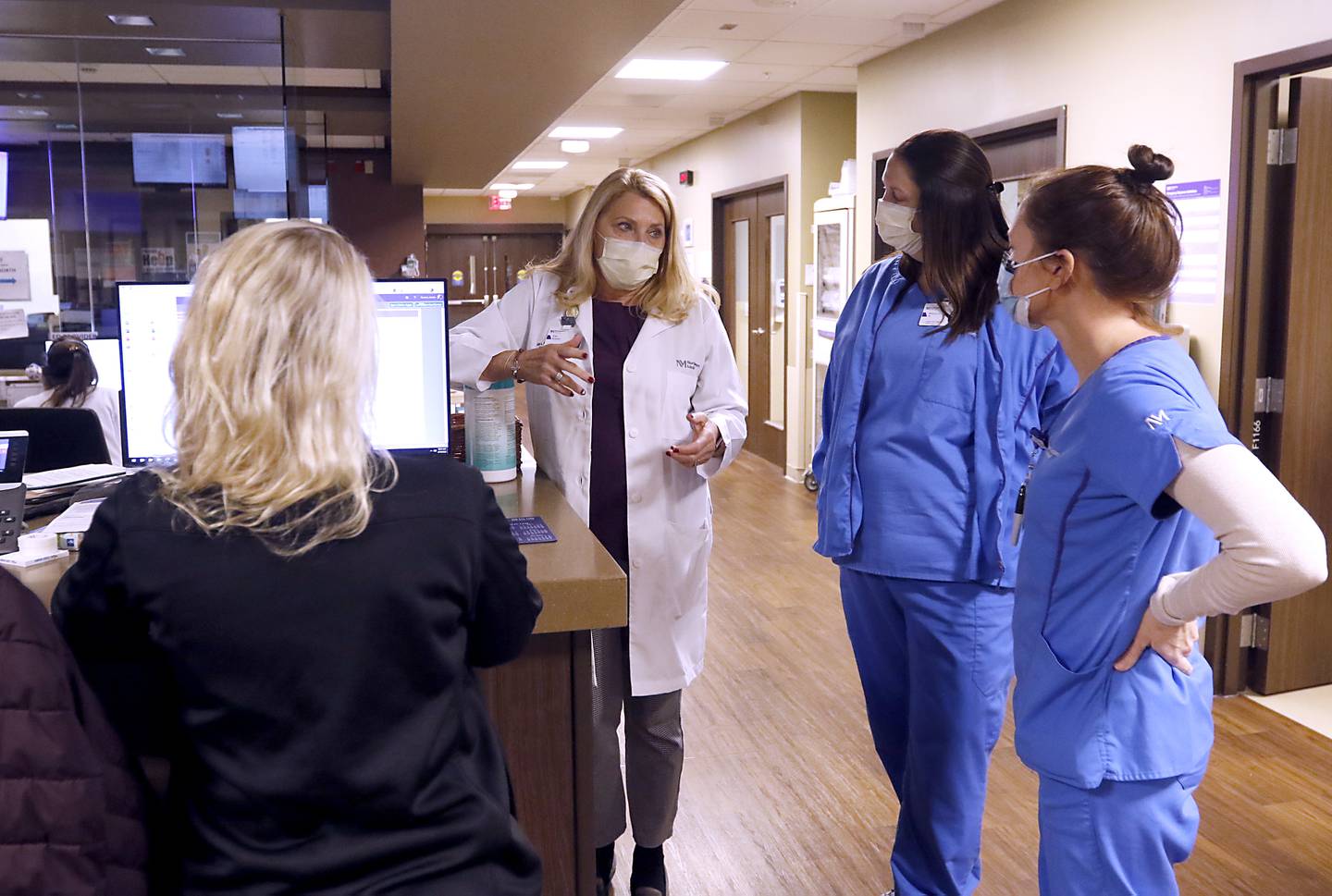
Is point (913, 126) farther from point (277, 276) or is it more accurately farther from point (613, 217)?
point (277, 276)

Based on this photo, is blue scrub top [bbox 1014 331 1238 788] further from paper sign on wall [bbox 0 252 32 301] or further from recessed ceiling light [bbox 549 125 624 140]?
recessed ceiling light [bbox 549 125 624 140]

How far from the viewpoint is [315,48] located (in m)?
4.76

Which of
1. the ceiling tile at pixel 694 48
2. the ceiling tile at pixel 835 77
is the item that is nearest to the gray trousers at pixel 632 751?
the ceiling tile at pixel 694 48

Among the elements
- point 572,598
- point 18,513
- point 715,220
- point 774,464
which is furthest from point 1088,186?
point 715,220

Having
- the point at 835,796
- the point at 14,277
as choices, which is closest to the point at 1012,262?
the point at 835,796

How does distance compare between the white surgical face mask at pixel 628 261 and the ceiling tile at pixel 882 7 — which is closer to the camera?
the white surgical face mask at pixel 628 261

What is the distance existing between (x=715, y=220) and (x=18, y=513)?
7.74 m

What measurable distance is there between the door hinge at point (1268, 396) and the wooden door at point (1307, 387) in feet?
0.07

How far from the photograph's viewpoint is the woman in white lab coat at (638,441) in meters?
2.18

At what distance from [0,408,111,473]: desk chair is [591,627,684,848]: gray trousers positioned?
1.35 m

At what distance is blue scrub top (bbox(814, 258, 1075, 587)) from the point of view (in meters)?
1.98

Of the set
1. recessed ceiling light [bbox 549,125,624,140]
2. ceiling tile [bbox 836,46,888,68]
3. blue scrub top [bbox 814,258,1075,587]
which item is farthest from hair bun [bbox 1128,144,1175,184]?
recessed ceiling light [bbox 549,125,624,140]

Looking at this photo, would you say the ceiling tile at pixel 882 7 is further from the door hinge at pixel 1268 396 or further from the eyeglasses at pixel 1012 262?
the eyeglasses at pixel 1012 262

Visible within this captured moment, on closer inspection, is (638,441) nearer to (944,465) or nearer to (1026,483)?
(944,465)
